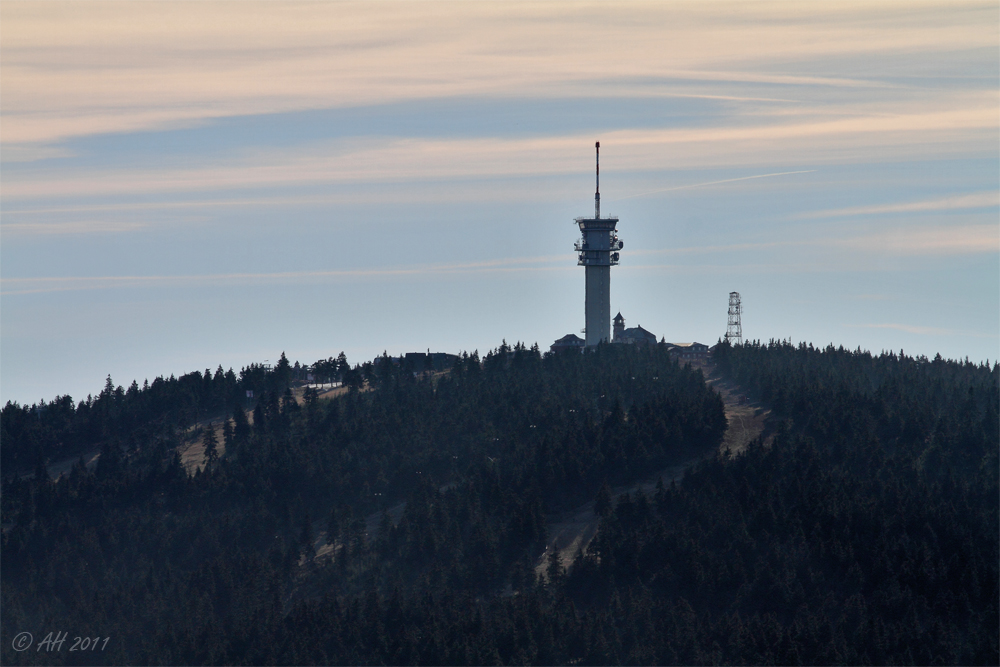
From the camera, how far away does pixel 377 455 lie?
178 m

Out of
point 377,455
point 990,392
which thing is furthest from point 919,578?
point 377,455

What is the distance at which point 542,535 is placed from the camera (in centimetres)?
14612

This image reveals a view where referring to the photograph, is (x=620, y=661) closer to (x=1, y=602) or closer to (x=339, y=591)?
(x=339, y=591)

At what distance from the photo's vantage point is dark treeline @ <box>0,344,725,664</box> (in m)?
138

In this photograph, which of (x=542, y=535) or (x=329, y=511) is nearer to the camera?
(x=542, y=535)

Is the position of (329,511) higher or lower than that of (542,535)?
lower

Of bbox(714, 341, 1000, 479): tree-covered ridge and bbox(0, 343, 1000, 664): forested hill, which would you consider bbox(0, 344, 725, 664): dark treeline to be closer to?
bbox(0, 343, 1000, 664): forested hill

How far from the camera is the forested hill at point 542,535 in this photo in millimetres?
121312

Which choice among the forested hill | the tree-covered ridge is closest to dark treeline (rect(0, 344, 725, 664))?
the forested hill

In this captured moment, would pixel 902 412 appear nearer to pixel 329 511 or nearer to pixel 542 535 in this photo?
pixel 542 535

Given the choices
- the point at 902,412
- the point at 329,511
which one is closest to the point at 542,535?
the point at 329,511

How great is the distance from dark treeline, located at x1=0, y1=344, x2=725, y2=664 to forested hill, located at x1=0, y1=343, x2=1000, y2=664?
412 mm

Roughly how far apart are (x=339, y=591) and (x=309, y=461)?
37434 millimetres

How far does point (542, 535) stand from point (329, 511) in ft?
120
